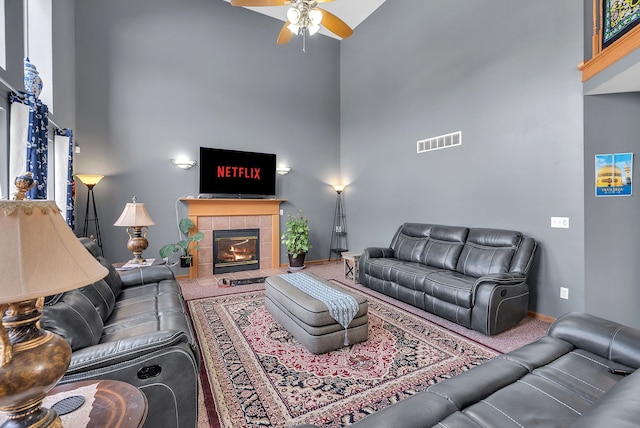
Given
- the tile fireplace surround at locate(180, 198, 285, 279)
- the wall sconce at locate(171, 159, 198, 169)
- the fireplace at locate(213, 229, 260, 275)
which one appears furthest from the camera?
the fireplace at locate(213, 229, 260, 275)

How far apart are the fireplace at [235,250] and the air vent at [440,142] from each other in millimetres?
3445

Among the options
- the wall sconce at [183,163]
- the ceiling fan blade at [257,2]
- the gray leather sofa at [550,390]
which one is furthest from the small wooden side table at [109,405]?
the wall sconce at [183,163]

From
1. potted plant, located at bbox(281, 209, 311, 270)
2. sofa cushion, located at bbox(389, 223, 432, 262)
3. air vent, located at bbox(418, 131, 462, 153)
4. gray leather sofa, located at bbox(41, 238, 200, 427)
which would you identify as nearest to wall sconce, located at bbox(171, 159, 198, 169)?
potted plant, located at bbox(281, 209, 311, 270)

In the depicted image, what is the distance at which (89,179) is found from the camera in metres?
4.27

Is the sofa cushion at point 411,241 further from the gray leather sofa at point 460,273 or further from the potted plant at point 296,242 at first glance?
the potted plant at point 296,242

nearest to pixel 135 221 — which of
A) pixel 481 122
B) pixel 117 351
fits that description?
pixel 117 351

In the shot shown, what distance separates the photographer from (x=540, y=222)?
3412 millimetres

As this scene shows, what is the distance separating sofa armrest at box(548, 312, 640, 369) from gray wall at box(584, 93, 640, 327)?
1607mm

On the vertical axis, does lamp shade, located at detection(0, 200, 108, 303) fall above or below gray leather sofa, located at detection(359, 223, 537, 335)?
above

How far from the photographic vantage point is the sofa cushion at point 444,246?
3.89 metres

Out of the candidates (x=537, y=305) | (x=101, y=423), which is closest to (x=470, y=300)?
(x=537, y=305)

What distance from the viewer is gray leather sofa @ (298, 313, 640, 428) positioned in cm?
95

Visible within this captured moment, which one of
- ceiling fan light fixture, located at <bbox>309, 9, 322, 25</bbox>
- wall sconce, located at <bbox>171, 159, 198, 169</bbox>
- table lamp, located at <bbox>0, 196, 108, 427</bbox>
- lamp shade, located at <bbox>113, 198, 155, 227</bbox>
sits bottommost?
table lamp, located at <bbox>0, 196, 108, 427</bbox>

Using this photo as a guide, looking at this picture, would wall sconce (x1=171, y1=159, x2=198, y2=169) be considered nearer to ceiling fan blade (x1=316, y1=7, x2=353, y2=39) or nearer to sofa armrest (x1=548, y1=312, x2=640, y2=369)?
ceiling fan blade (x1=316, y1=7, x2=353, y2=39)
